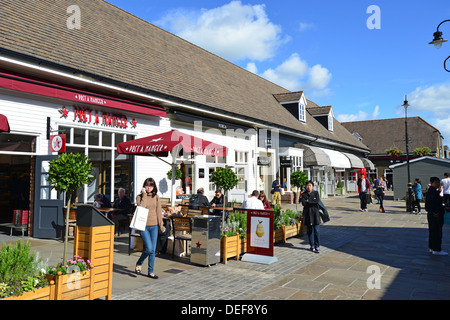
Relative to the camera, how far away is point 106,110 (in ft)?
37.3

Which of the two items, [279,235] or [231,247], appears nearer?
[231,247]

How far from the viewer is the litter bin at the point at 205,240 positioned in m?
7.03

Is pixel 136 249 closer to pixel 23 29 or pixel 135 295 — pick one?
pixel 135 295

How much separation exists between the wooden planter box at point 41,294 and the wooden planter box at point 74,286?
0.04 meters

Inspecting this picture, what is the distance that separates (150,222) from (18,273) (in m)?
2.62

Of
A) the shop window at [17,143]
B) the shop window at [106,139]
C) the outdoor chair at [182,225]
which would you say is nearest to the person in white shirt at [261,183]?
the shop window at [106,139]

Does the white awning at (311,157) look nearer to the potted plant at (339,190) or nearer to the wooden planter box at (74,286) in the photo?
the potted plant at (339,190)

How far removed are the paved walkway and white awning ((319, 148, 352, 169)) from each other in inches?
690

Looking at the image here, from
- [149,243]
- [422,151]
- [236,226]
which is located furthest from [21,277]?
[422,151]

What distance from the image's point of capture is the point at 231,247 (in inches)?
300

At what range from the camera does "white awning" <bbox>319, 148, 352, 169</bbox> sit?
27.1m

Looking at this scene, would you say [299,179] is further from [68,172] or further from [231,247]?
[68,172]

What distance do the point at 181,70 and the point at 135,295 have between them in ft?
43.1
